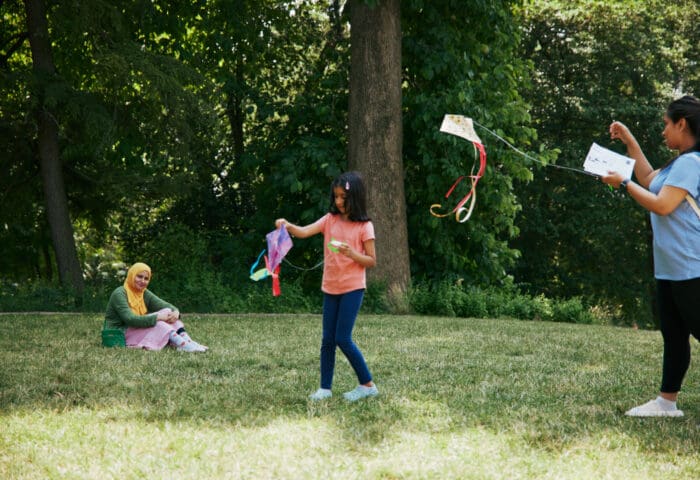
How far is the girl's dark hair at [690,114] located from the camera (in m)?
4.96

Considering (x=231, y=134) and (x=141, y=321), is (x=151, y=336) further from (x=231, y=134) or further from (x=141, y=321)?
(x=231, y=134)

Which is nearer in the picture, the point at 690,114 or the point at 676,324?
the point at 690,114

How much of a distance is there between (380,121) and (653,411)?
29.7 ft

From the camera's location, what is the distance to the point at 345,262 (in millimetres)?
5586

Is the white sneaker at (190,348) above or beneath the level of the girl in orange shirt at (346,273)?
beneath

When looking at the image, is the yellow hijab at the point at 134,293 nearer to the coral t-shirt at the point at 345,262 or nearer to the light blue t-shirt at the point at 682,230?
the coral t-shirt at the point at 345,262

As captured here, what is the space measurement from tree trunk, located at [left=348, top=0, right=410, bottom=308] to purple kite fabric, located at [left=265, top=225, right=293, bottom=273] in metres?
7.27

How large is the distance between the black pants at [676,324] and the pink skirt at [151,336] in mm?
5007

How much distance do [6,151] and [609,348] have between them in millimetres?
11344

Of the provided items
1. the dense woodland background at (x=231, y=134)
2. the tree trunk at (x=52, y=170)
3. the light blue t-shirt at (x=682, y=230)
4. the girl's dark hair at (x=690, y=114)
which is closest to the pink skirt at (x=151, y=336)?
the dense woodland background at (x=231, y=134)

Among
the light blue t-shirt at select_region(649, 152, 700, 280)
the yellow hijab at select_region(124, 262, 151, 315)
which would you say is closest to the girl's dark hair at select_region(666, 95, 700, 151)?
the light blue t-shirt at select_region(649, 152, 700, 280)

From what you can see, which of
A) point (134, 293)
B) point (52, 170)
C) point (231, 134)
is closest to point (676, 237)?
point (134, 293)

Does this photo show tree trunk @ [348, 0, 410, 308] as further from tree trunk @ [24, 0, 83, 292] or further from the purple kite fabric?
the purple kite fabric

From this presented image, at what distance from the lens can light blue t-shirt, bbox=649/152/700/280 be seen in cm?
481
